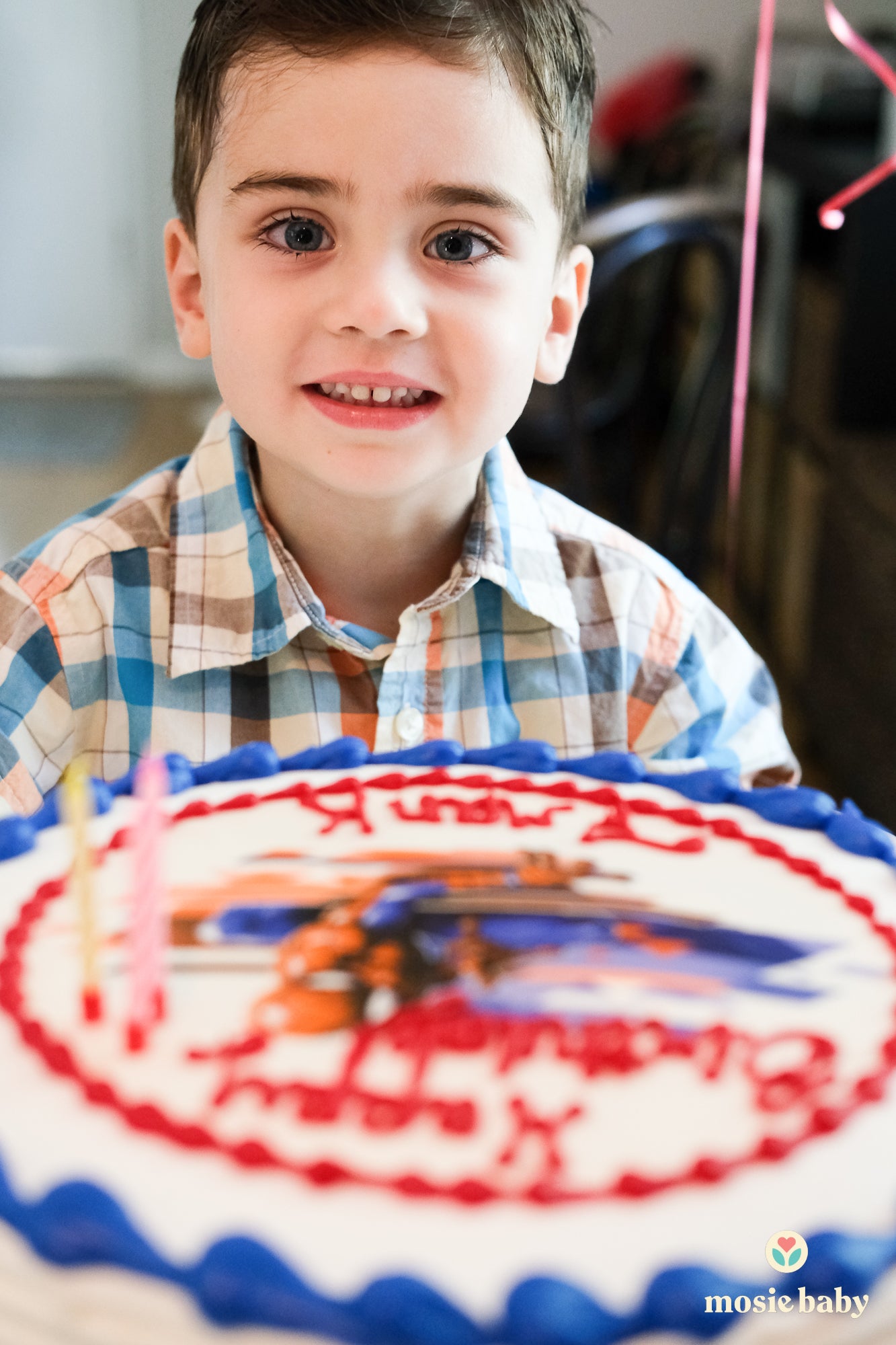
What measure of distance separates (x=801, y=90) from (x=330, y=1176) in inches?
124

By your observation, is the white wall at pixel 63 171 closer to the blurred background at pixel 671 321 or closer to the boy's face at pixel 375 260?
the blurred background at pixel 671 321

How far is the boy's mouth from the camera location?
2.71 ft

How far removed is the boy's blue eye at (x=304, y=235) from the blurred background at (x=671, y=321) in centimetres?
30

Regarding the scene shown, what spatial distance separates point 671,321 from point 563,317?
2.64 m

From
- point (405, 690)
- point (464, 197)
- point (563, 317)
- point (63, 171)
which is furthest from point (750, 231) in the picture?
point (63, 171)

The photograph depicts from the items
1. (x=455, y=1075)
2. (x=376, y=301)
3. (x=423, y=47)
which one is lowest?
(x=455, y=1075)

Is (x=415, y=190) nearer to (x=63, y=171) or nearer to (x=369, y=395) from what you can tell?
(x=369, y=395)

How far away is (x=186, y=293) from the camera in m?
0.96

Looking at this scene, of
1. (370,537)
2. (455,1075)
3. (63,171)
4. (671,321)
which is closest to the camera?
(455,1075)

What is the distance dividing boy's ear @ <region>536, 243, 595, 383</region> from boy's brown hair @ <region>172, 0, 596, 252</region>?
27mm

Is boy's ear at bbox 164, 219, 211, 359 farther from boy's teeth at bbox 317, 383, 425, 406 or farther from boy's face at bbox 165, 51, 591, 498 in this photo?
boy's teeth at bbox 317, 383, 425, 406

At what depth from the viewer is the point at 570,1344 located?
38 centimetres

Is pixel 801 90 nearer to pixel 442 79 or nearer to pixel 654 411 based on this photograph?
pixel 654 411

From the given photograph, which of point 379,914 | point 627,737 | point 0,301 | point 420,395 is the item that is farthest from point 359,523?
point 0,301
